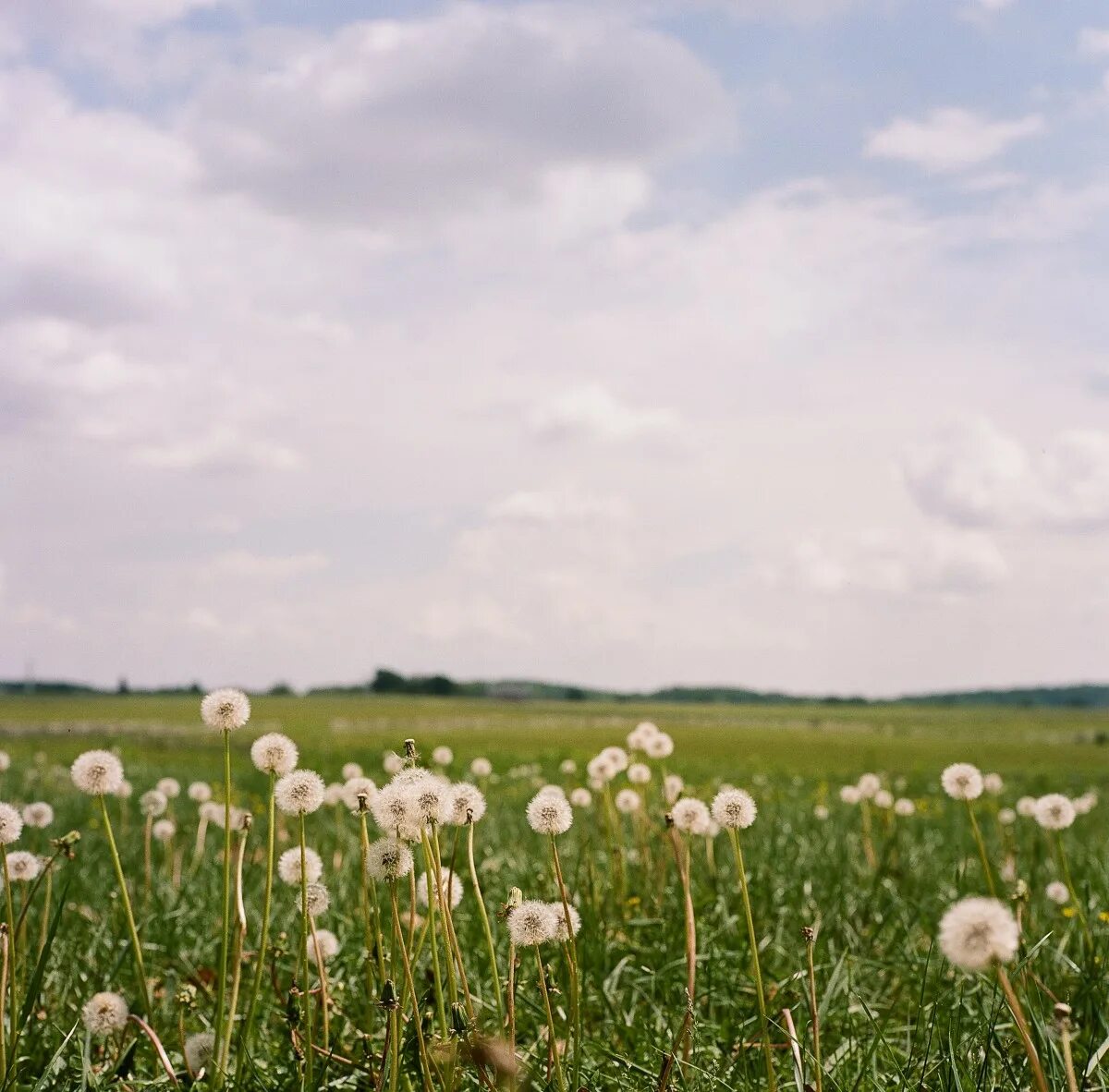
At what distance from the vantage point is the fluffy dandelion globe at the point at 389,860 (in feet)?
8.53

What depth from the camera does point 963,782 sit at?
3.50m

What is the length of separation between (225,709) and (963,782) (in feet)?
7.84

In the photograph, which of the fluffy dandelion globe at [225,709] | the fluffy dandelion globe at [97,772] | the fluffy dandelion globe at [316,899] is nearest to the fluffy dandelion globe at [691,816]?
the fluffy dandelion globe at [316,899]

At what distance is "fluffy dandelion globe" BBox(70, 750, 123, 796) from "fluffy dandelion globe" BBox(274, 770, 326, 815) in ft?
1.68

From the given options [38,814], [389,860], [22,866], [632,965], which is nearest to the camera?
[389,860]

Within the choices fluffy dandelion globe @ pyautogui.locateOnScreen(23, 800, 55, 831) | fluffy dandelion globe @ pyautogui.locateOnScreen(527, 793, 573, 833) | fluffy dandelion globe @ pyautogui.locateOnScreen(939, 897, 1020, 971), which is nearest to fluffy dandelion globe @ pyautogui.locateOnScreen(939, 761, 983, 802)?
fluffy dandelion globe @ pyautogui.locateOnScreen(527, 793, 573, 833)

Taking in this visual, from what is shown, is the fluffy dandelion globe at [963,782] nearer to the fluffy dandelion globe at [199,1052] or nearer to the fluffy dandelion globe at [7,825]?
the fluffy dandelion globe at [199,1052]

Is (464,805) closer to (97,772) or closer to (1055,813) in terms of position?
(97,772)

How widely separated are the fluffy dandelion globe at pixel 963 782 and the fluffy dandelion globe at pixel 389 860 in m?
1.82

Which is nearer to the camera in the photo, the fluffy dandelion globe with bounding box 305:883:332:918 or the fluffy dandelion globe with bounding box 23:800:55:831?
the fluffy dandelion globe with bounding box 305:883:332:918

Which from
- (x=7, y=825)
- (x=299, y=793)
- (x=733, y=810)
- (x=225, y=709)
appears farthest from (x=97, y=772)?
(x=733, y=810)

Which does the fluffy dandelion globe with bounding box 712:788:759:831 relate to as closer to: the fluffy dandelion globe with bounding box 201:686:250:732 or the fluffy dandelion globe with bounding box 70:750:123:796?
the fluffy dandelion globe with bounding box 201:686:250:732

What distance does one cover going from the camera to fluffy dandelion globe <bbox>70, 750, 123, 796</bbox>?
295cm

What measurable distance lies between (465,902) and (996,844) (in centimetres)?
595
